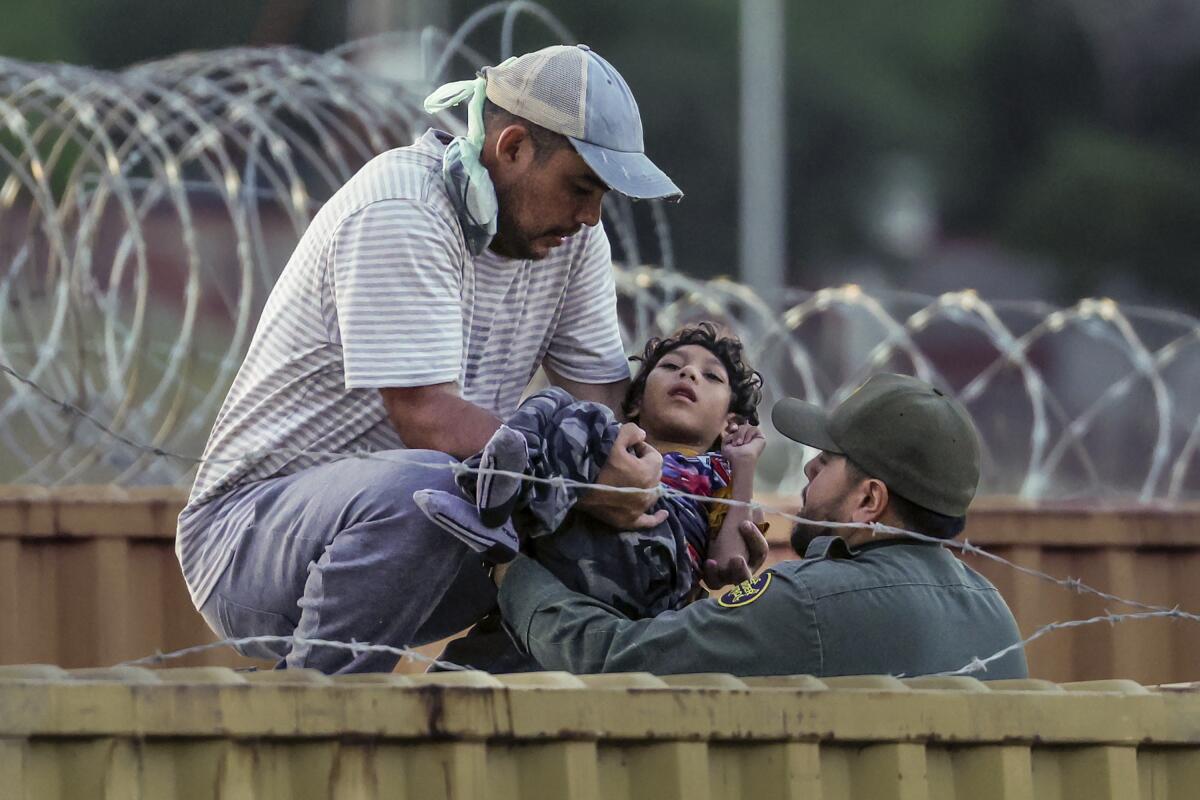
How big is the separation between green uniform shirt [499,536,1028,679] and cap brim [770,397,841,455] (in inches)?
10.7

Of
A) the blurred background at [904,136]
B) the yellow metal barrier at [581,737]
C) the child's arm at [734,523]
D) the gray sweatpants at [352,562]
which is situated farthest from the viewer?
the blurred background at [904,136]

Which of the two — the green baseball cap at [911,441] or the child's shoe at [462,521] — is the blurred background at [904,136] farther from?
the child's shoe at [462,521]

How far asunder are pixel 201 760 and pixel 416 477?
3.44 feet

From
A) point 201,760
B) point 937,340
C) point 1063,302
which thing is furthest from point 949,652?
point 1063,302

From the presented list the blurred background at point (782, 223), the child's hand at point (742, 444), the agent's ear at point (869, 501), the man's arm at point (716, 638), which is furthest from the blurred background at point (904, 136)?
the man's arm at point (716, 638)

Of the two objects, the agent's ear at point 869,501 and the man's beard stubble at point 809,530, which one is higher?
the agent's ear at point 869,501

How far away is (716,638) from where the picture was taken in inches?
144

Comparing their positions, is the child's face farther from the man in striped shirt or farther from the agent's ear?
the agent's ear

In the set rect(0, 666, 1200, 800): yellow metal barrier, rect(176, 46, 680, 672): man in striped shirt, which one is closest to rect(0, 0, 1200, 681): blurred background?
rect(176, 46, 680, 672): man in striped shirt

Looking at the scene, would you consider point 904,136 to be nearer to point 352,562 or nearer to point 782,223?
point 782,223

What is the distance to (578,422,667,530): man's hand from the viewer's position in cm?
389

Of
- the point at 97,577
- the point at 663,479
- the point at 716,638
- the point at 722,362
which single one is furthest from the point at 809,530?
the point at 97,577

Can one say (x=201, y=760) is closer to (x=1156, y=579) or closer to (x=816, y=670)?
(x=816, y=670)

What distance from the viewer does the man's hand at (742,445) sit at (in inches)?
171
